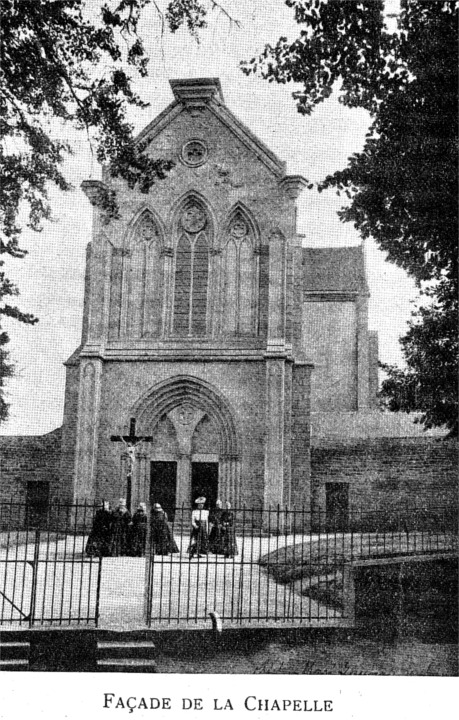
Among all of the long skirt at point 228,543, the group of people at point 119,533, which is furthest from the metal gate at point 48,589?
the long skirt at point 228,543

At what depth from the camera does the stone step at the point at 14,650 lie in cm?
707

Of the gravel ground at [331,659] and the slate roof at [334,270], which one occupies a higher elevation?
the slate roof at [334,270]

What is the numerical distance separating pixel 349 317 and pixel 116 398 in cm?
1724

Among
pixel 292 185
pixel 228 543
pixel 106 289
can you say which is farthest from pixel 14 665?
pixel 292 185

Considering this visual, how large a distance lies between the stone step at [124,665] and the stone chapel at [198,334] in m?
15.8

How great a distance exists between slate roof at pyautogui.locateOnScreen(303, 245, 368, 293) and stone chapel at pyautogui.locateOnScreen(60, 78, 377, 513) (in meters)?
12.6

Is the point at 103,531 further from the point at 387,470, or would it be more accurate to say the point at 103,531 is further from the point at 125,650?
the point at 387,470

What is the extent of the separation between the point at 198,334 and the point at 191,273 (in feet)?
7.41

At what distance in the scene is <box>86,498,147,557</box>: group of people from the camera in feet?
52.4

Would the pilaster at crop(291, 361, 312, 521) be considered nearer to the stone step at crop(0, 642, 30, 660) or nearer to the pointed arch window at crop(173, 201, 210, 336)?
the pointed arch window at crop(173, 201, 210, 336)

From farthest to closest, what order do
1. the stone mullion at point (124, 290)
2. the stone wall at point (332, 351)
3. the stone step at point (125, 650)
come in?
the stone wall at point (332, 351)
the stone mullion at point (124, 290)
the stone step at point (125, 650)

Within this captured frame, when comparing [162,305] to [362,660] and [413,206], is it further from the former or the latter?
[362,660]

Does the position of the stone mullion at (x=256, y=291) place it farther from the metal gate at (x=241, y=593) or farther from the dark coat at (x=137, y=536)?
the metal gate at (x=241, y=593)

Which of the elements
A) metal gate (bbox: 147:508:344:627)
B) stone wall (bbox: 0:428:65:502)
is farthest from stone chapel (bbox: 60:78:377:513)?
metal gate (bbox: 147:508:344:627)
